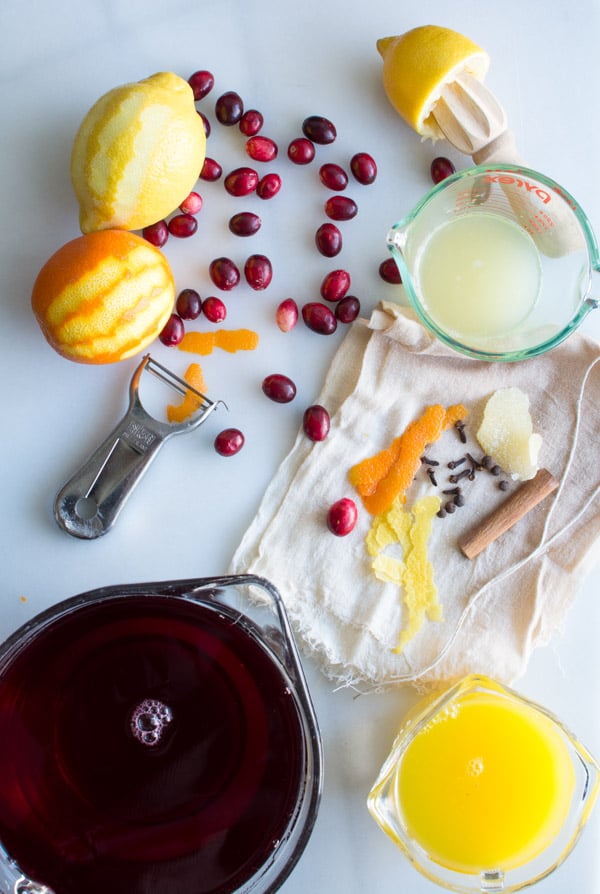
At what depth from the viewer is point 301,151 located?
125 centimetres

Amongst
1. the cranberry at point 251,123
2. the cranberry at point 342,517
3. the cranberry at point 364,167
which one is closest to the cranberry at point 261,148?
the cranberry at point 251,123

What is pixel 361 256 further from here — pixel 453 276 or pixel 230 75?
pixel 230 75

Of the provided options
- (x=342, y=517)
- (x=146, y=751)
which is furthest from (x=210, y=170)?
(x=146, y=751)

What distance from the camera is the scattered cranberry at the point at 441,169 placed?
1.25 m

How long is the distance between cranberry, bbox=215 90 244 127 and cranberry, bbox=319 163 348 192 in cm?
14

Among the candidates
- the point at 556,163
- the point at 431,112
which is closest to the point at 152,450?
the point at 431,112

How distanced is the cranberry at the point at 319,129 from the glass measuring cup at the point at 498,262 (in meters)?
0.19

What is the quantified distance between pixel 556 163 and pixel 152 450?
69 centimetres

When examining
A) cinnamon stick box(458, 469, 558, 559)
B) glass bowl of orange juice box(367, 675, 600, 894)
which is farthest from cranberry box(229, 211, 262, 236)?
glass bowl of orange juice box(367, 675, 600, 894)

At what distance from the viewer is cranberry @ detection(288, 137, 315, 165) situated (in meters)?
1.25

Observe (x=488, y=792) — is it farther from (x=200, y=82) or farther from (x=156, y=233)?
(x=200, y=82)

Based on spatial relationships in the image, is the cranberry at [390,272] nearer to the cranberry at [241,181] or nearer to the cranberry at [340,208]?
the cranberry at [340,208]

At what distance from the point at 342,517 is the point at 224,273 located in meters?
0.36

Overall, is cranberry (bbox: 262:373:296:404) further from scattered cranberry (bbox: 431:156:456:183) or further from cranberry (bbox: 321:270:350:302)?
scattered cranberry (bbox: 431:156:456:183)
